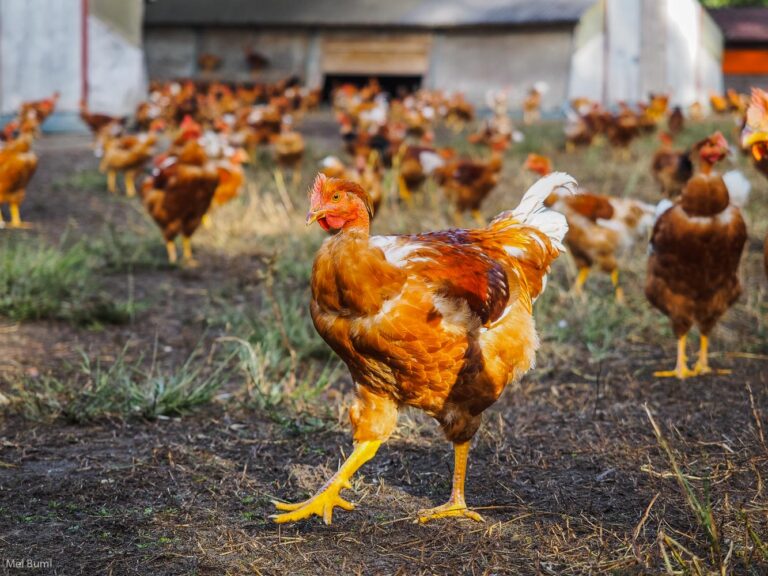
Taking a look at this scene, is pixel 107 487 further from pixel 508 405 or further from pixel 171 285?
pixel 171 285

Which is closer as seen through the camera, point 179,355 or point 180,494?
point 180,494

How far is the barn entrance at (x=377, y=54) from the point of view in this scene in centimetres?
2105

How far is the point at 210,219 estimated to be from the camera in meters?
8.70

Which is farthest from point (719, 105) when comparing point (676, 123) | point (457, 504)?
point (457, 504)

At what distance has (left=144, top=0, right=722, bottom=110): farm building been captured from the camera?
19.5m

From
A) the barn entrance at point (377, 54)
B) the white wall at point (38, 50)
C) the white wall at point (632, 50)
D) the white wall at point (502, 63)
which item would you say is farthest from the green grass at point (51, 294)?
the barn entrance at point (377, 54)

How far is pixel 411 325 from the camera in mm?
2727

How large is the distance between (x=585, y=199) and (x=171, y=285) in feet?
10.9

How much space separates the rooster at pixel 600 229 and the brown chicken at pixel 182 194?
2916 millimetres

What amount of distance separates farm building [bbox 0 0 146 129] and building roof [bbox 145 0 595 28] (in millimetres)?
7001

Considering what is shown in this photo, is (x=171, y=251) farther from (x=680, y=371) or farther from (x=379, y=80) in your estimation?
(x=379, y=80)

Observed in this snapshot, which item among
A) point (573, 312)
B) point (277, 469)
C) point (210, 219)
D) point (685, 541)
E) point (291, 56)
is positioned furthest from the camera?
point (291, 56)

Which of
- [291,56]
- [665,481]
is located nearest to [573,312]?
[665,481]

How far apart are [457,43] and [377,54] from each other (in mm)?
2117
